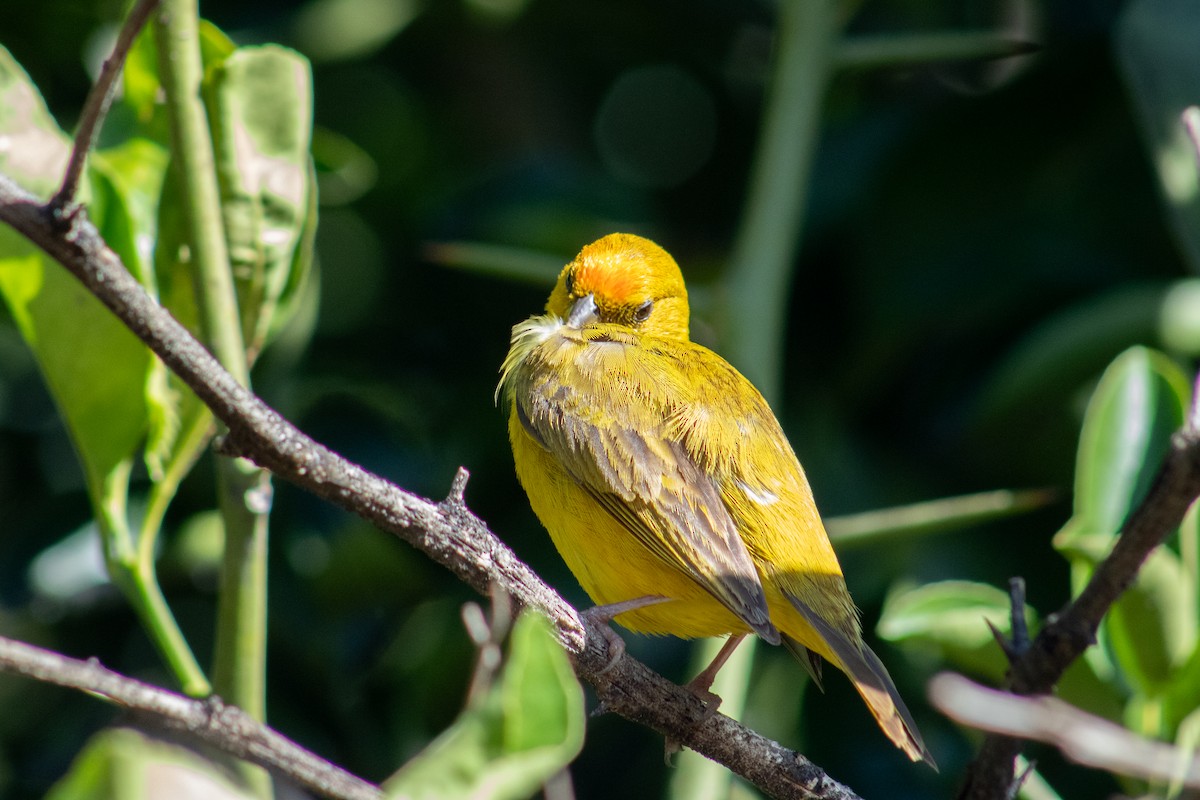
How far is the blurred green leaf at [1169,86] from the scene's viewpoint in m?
3.18

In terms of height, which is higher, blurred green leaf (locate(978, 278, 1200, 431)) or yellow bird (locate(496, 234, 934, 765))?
blurred green leaf (locate(978, 278, 1200, 431))

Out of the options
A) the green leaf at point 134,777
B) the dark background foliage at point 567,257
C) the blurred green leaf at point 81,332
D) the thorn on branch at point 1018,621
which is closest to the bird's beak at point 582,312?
the dark background foliage at point 567,257

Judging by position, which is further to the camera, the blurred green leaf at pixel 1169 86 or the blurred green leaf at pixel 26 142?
the blurred green leaf at pixel 1169 86

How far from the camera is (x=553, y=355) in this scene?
3.28 m

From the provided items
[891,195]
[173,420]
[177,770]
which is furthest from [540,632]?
[891,195]

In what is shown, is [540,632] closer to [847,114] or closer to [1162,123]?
[1162,123]

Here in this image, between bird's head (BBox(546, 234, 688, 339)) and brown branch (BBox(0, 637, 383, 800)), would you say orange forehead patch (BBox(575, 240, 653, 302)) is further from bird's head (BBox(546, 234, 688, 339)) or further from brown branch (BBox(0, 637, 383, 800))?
brown branch (BBox(0, 637, 383, 800))

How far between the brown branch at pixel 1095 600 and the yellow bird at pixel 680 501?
0.60 meters

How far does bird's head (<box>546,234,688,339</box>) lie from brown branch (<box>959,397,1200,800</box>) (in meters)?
2.03

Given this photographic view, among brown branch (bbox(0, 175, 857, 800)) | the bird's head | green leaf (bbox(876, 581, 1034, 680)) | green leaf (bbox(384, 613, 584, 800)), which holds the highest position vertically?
the bird's head

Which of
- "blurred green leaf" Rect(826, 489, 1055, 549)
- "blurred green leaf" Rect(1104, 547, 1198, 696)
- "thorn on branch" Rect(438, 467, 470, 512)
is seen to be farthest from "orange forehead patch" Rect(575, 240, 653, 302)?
"thorn on branch" Rect(438, 467, 470, 512)

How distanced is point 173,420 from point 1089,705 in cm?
189

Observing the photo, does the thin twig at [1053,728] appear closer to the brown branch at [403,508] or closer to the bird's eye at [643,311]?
the brown branch at [403,508]

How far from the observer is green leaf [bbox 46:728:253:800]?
1.08 m
